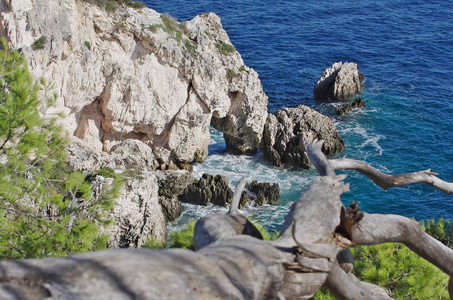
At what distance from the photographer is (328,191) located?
564 cm

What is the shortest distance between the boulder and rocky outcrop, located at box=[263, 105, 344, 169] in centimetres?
583

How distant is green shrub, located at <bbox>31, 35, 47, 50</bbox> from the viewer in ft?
76.7

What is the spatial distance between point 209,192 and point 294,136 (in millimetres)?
8185

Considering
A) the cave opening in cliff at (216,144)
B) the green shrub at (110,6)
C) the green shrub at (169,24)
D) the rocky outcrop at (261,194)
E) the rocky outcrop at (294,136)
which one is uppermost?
the green shrub at (110,6)

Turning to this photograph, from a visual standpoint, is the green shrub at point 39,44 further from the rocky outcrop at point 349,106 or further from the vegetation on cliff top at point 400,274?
the rocky outcrop at point 349,106

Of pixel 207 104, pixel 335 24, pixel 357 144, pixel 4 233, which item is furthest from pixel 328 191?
pixel 335 24

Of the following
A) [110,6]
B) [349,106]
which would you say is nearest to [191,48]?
[110,6]

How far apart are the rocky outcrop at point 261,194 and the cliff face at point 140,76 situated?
497 centimetres

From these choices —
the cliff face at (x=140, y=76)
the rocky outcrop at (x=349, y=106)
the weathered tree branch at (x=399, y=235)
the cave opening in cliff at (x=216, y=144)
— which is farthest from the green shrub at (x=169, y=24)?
the weathered tree branch at (x=399, y=235)

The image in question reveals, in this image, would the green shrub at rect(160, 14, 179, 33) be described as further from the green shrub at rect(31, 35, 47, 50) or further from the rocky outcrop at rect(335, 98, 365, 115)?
the rocky outcrop at rect(335, 98, 365, 115)

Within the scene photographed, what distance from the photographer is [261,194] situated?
2995cm

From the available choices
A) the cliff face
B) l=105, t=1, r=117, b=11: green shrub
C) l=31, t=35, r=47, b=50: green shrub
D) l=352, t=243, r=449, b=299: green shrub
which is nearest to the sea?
the cliff face

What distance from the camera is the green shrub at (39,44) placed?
23.4 meters

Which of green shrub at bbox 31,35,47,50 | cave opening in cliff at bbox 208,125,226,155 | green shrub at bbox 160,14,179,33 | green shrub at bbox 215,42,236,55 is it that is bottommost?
cave opening in cliff at bbox 208,125,226,155
